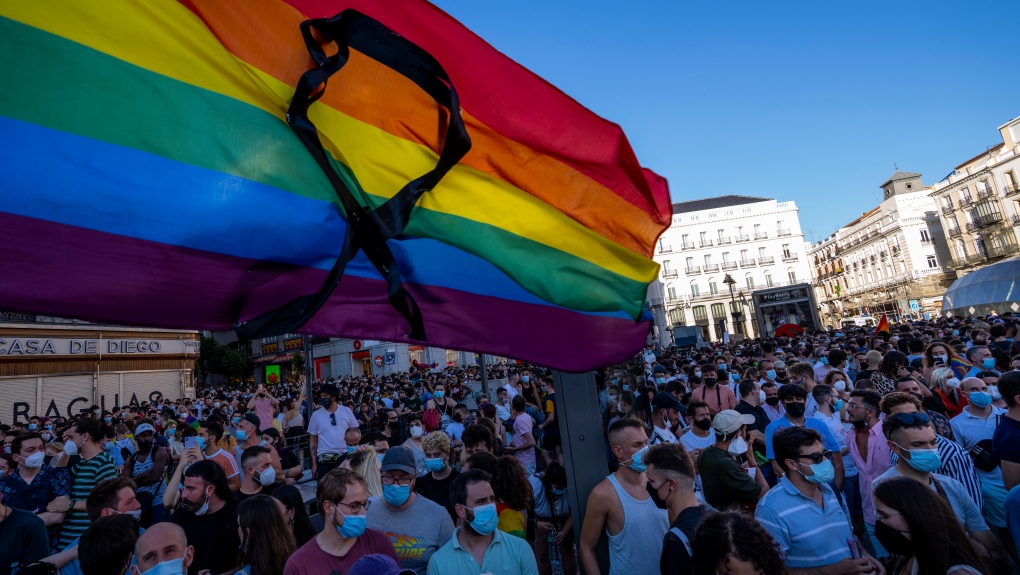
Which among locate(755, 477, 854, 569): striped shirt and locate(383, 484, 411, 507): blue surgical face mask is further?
locate(383, 484, 411, 507): blue surgical face mask

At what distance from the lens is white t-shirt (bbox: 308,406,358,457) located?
26.3 feet

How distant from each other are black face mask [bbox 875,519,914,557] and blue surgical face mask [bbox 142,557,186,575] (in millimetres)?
3543

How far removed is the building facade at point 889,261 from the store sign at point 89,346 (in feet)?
182

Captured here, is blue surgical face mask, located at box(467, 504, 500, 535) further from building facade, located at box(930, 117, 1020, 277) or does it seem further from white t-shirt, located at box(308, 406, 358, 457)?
building facade, located at box(930, 117, 1020, 277)

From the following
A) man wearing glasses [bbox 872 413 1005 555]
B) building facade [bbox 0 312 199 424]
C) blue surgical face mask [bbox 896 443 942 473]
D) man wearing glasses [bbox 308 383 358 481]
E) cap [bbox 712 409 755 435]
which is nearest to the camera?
man wearing glasses [bbox 872 413 1005 555]

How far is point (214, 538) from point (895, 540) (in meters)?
4.16

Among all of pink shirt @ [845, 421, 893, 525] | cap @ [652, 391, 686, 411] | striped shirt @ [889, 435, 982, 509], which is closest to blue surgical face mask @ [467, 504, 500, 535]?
striped shirt @ [889, 435, 982, 509]

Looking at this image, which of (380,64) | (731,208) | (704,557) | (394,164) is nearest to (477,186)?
(394,164)

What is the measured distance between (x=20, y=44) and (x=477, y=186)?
5.65 feet

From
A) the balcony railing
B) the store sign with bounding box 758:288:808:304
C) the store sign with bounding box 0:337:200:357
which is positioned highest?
the balcony railing

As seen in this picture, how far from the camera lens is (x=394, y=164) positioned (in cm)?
255

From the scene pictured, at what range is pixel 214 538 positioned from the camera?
4.01 metres

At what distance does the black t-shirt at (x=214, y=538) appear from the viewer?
12.7 feet

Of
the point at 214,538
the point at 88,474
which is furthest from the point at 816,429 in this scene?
the point at 88,474
